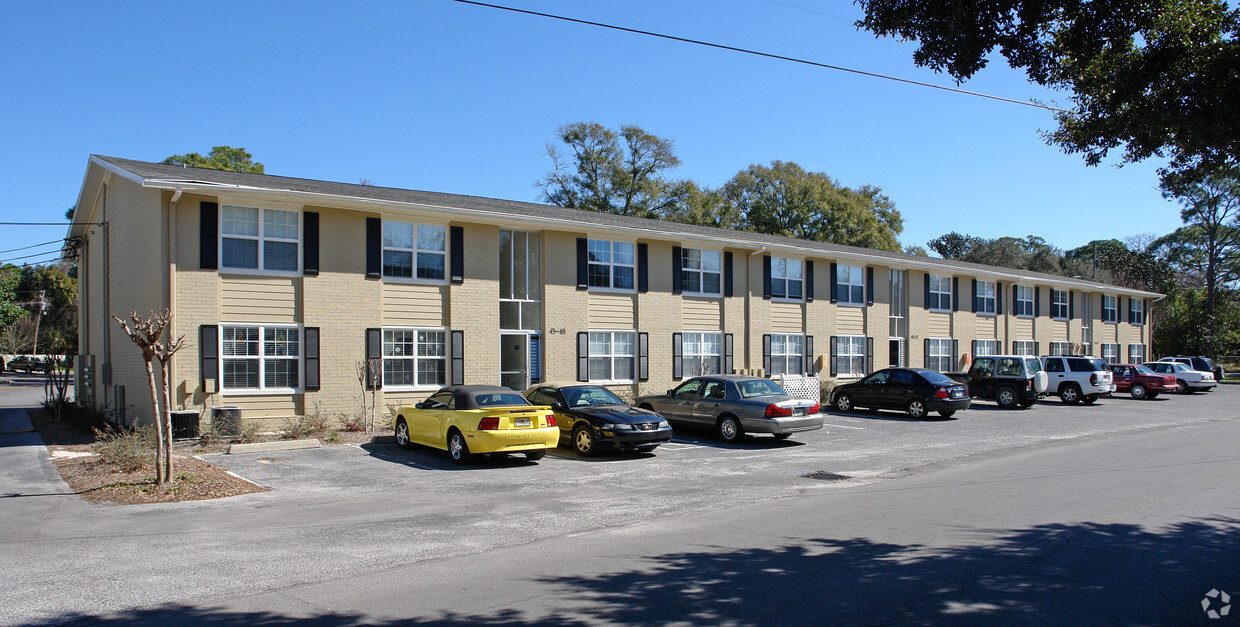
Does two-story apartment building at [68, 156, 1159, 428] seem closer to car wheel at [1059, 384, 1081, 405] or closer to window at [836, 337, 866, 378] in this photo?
window at [836, 337, 866, 378]

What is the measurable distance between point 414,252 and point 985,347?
90.0 feet

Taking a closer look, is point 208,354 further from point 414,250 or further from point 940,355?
point 940,355

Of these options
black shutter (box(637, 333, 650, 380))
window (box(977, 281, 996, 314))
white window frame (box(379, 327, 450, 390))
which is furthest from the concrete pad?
window (box(977, 281, 996, 314))

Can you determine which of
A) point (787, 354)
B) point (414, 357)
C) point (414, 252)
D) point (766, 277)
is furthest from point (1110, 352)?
point (414, 252)

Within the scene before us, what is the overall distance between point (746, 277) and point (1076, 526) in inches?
718

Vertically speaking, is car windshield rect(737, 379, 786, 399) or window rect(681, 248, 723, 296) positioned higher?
window rect(681, 248, 723, 296)

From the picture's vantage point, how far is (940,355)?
109 ft

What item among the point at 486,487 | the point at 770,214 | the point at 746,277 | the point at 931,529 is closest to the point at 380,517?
the point at 486,487

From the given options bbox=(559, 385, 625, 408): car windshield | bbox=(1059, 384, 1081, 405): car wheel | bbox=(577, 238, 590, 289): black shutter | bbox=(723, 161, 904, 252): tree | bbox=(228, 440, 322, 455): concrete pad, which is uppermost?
bbox=(723, 161, 904, 252): tree

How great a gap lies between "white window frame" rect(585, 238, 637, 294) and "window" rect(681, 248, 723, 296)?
197 centimetres

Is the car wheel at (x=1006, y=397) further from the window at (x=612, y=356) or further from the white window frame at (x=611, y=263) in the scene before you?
the white window frame at (x=611, y=263)

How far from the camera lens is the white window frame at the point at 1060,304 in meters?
39.5

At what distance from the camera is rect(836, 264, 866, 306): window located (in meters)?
29.5

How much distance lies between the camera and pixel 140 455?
12.2 m
